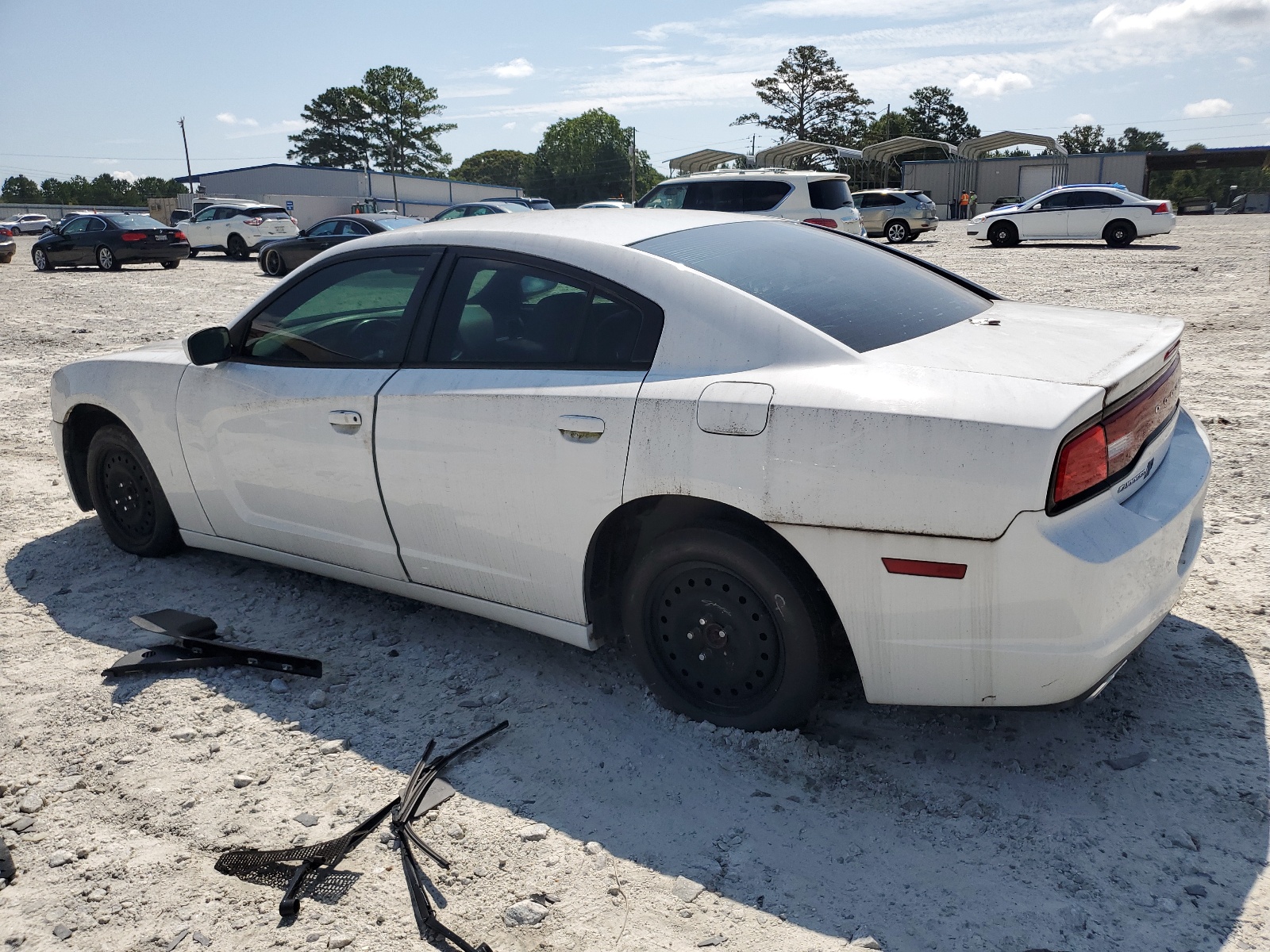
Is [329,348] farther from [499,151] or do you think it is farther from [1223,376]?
[499,151]

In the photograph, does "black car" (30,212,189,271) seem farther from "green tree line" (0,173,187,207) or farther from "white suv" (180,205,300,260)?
"green tree line" (0,173,187,207)

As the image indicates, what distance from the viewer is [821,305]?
3.02 m

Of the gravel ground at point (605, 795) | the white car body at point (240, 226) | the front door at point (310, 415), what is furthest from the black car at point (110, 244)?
the front door at point (310, 415)

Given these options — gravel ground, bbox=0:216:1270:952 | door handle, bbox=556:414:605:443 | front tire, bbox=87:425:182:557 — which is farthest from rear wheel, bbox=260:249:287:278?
door handle, bbox=556:414:605:443

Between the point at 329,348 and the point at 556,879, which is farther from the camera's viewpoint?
the point at 329,348

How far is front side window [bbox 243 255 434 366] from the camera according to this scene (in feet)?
11.7

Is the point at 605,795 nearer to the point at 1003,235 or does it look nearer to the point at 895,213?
the point at 1003,235

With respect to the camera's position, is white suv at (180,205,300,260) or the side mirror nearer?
the side mirror

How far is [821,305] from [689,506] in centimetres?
75

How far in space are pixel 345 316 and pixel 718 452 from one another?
186 cm

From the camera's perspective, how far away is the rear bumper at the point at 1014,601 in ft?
7.79

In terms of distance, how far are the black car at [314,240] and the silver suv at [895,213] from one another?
46.0 feet

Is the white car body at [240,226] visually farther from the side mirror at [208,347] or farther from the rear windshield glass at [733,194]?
the side mirror at [208,347]

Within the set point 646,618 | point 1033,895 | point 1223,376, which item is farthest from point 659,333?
point 1223,376
